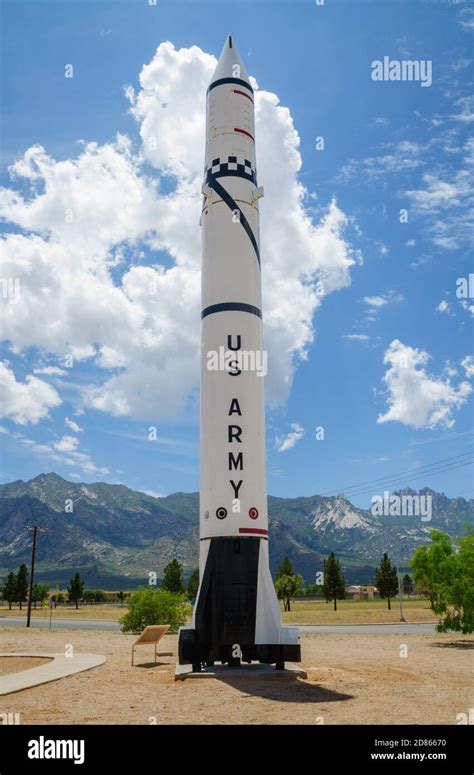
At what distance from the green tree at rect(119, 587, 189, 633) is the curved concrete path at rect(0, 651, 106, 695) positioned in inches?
288

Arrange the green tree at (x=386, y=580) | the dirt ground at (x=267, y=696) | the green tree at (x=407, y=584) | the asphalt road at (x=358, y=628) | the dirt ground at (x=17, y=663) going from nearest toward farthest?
the dirt ground at (x=267, y=696) → the dirt ground at (x=17, y=663) → the asphalt road at (x=358, y=628) → the green tree at (x=386, y=580) → the green tree at (x=407, y=584)

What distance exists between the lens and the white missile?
16.2m

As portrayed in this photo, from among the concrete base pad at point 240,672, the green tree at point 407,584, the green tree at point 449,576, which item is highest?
the green tree at point 449,576

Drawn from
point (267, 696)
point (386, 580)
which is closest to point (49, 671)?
point (267, 696)

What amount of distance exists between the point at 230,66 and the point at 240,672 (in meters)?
18.8

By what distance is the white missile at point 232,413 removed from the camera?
16.2m

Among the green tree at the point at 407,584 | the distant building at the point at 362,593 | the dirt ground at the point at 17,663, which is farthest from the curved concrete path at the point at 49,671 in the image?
the distant building at the point at 362,593

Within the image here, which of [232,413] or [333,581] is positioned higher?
[232,413]

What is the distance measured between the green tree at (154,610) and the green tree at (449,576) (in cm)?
1063

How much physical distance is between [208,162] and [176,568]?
49.8m

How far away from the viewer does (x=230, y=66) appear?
21562 millimetres

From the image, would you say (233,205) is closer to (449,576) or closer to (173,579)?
(449,576)

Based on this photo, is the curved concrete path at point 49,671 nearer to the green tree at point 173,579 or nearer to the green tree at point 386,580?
the green tree at point 173,579

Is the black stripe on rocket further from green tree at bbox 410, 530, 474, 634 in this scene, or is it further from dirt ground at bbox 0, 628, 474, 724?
green tree at bbox 410, 530, 474, 634
